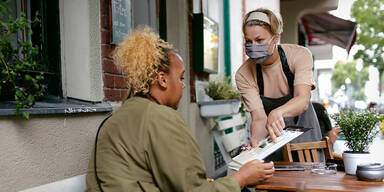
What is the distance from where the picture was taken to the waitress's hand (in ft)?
6.70

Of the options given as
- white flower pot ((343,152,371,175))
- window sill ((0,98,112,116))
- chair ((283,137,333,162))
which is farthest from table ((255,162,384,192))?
window sill ((0,98,112,116))

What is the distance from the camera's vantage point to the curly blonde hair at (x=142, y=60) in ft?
5.11

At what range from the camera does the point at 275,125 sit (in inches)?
82.3

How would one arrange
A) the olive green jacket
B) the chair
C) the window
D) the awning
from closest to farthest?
the olive green jacket < the window < the chair < the awning

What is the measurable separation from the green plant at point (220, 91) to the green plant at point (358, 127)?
2.87 metres

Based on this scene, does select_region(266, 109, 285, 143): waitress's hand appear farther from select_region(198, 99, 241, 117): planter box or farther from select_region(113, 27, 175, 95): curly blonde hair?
select_region(198, 99, 241, 117): planter box

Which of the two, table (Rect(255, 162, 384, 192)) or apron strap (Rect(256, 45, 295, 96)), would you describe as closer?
table (Rect(255, 162, 384, 192))

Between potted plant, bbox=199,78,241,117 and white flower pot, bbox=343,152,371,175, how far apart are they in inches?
96.8

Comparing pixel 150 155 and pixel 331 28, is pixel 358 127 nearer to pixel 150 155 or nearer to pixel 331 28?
pixel 150 155

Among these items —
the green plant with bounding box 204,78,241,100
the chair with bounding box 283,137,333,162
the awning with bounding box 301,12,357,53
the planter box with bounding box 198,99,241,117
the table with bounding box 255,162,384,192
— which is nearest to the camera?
the table with bounding box 255,162,384,192

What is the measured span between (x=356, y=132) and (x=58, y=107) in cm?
161

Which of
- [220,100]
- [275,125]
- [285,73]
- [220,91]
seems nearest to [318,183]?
[275,125]

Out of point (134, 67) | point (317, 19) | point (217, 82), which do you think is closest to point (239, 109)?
point (217, 82)

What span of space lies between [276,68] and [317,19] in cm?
981
